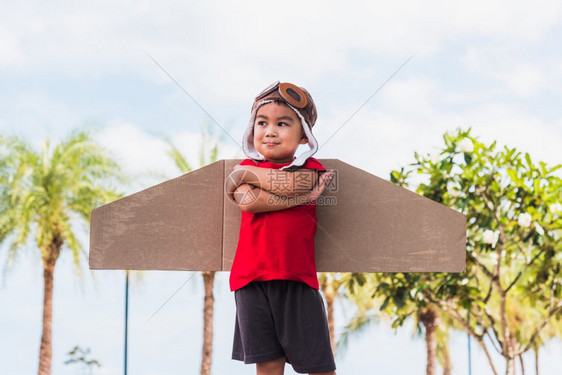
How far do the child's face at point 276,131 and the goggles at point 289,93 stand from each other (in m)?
0.03

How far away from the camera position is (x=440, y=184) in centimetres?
493

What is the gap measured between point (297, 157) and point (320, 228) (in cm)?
31

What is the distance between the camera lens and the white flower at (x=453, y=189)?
480 centimetres

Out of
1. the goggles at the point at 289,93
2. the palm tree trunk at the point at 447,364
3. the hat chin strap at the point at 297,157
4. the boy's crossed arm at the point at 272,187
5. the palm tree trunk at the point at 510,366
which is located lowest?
the palm tree trunk at the point at 447,364

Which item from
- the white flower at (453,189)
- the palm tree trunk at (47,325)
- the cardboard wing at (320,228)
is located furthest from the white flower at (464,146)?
the palm tree trunk at (47,325)

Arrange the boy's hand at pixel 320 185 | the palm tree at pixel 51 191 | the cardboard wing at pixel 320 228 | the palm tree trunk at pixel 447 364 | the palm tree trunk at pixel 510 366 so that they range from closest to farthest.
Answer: the boy's hand at pixel 320 185 < the cardboard wing at pixel 320 228 < the palm tree trunk at pixel 510 366 < the palm tree at pixel 51 191 < the palm tree trunk at pixel 447 364

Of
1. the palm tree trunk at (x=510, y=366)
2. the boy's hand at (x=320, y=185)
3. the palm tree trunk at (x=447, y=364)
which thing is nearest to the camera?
the boy's hand at (x=320, y=185)

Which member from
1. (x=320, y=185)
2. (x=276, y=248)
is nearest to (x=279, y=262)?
(x=276, y=248)

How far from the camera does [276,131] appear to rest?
2152 mm

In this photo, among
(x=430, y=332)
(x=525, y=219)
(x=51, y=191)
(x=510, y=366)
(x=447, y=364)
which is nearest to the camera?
(x=525, y=219)

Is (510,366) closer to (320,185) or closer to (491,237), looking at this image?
(491,237)

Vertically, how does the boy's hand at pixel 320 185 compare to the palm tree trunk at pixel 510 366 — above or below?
above

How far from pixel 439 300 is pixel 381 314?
4.64 meters

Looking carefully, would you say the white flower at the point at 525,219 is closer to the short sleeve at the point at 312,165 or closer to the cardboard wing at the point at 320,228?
the cardboard wing at the point at 320,228
